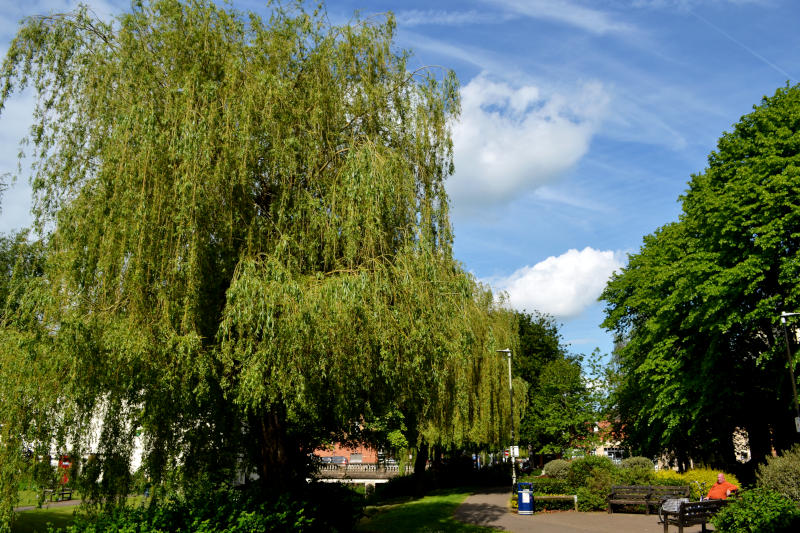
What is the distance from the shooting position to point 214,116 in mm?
11328

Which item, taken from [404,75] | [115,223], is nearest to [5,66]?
[115,223]

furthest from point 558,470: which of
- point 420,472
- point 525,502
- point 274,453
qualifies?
point 274,453

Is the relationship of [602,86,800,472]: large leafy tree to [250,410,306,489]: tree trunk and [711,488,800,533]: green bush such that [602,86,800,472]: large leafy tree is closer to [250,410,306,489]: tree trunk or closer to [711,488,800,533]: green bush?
[711,488,800,533]: green bush

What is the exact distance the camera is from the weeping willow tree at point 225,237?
10.1m

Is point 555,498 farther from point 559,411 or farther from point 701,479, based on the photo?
point 559,411

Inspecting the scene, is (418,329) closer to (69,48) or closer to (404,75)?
(404,75)

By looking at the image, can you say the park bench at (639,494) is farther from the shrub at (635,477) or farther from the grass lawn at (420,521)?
the grass lawn at (420,521)

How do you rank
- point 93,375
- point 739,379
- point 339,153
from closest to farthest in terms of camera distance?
point 93,375 < point 339,153 < point 739,379

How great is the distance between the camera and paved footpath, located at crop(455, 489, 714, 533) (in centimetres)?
1802

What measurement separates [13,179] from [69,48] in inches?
108

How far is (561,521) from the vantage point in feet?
67.3

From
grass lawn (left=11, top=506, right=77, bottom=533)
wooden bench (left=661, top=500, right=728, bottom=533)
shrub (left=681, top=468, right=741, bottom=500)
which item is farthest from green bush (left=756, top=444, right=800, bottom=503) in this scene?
grass lawn (left=11, top=506, right=77, bottom=533)

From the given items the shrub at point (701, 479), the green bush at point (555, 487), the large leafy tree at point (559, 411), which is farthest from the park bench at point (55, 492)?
the large leafy tree at point (559, 411)

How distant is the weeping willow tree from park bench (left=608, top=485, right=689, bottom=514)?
43.7 ft
